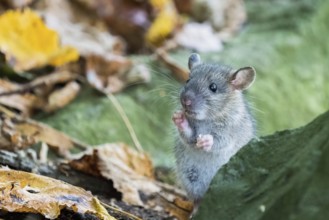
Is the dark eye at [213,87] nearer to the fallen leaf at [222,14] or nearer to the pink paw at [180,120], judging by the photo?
the pink paw at [180,120]

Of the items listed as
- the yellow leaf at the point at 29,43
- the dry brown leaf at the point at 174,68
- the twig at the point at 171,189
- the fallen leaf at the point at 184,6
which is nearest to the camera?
the twig at the point at 171,189

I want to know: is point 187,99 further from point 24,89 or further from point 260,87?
point 260,87

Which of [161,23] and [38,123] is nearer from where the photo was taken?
[38,123]

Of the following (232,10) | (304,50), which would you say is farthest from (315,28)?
(232,10)

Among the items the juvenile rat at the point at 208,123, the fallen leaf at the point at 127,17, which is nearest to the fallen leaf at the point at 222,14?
the fallen leaf at the point at 127,17

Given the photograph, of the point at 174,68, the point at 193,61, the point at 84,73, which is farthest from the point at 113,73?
the point at 193,61

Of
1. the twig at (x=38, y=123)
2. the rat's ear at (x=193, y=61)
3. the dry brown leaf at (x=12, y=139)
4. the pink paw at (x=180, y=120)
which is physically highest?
the rat's ear at (x=193, y=61)
